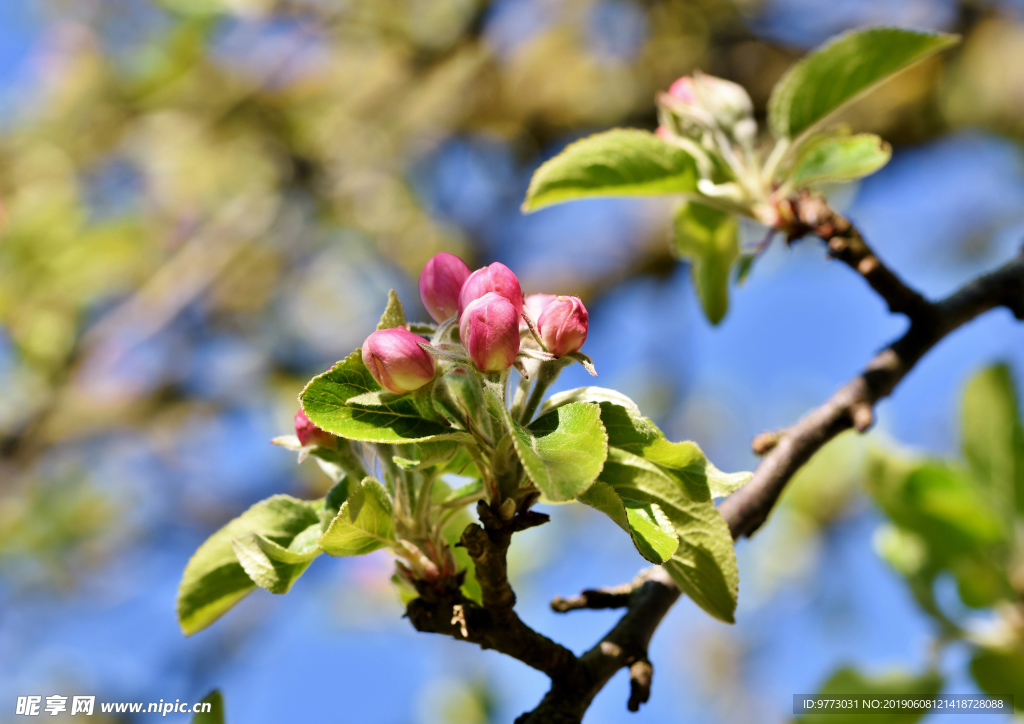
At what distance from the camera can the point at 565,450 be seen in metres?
0.58

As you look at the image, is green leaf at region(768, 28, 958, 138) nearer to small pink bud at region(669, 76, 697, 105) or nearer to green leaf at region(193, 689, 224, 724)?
small pink bud at region(669, 76, 697, 105)

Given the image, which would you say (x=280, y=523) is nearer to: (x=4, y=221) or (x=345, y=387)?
(x=345, y=387)

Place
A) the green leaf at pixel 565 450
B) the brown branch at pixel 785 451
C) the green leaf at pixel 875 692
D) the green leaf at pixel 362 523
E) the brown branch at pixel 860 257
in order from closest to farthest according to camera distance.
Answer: the green leaf at pixel 565 450
the green leaf at pixel 362 523
the brown branch at pixel 785 451
the brown branch at pixel 860 257
the green leaf at pixel 875 692

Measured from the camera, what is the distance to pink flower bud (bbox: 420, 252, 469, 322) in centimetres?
71

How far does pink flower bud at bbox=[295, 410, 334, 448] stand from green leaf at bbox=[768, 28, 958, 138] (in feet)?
2.37

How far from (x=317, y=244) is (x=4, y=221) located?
4.30 feet

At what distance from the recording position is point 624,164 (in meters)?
0.96

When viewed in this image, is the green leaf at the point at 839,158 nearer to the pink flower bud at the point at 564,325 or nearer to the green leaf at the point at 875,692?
Result: the pink flower bud at the point at 564,325

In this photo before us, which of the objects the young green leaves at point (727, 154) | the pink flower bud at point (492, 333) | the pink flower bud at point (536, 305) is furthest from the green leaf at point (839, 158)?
the pink flower bud at point (492, 333)

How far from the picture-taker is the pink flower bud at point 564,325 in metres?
0.62

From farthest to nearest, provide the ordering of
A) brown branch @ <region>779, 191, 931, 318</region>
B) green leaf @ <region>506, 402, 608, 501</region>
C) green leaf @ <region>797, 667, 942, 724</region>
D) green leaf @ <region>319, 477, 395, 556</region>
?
green leaf @ <region>797, 667, 942, 724</region>, brown branch @ <region>779, 191, 931, 318</region>, green leaf @ <region>319, 477, 395, 556</region>, green leaf @ <region>506, 402, 608, 501</region>

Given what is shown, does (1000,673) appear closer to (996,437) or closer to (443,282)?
(996,437)

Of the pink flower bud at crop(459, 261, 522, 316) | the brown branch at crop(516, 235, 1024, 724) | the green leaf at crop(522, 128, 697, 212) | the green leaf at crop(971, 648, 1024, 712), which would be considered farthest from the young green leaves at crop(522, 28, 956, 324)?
the green leaf at crop(971, 648, 1024, 712)

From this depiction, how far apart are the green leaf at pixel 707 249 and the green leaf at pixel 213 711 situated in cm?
73
